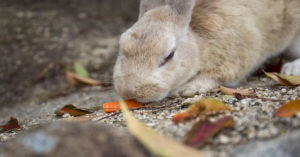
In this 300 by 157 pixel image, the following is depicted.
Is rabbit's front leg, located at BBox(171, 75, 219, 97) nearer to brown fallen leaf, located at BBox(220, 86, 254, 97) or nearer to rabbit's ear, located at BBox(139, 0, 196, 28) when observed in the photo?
brown fallen leaf, located at BBox(220, 86, 254, 97)

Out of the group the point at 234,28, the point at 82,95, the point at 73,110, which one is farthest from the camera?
the point at 82,95

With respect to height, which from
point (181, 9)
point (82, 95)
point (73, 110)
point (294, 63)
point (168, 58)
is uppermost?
point (181, 9)

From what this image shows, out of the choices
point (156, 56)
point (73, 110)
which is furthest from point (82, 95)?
point (156, 56)

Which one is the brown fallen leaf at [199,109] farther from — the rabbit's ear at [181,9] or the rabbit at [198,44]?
the rabbit's ear at [181,9]

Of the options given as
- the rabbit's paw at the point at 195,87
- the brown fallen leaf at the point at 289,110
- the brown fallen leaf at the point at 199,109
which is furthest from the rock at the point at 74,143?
the rabbit's paw at the point at 195,87

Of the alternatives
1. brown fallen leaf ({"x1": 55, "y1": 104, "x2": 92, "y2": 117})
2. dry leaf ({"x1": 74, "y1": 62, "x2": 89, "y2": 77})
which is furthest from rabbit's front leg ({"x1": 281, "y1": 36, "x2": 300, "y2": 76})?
dry leaf ({"x1": 74, "y1": 62, "x2": 89, "y2": 77})

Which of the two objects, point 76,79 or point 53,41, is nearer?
point 76,79

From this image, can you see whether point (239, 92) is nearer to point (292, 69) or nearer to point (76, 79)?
point (292, 69)
